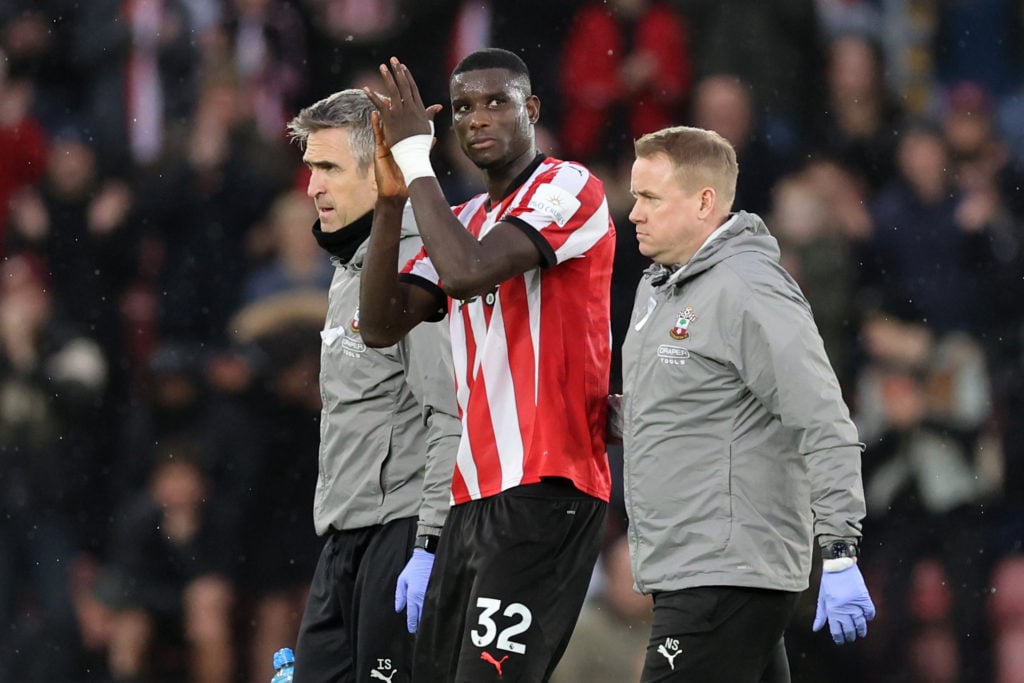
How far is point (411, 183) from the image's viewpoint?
3215 mm

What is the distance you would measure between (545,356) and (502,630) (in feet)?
1.89

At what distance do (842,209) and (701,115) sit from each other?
0.71 meters

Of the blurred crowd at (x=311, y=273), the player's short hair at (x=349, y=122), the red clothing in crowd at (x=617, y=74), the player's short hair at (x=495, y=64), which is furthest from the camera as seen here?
the red clothing in crowd at (x=617, y=74)

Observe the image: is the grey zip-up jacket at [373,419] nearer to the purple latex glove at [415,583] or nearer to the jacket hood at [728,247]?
the purple latex glove at [415,583]

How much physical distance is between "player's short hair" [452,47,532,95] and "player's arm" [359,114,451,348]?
266 millimetres

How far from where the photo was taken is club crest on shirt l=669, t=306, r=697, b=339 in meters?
3.17

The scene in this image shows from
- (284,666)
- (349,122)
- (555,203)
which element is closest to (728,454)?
(555,203)

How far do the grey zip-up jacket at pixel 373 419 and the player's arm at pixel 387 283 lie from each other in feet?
0.64

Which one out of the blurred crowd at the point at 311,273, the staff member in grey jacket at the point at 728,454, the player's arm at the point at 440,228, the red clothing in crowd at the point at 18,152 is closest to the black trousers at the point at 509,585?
the staff member in grey jacket at the point at 728,454

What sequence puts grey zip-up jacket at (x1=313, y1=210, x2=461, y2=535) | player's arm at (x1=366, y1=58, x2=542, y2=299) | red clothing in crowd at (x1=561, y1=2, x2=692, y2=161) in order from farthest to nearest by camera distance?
red clothing in crowd at (x1=561, y1=2, x2=692, y2=161) → grey zip-up jacket at (x1=313, y1=210, x2=461, y2=535) → player's arm at (x1=366, y1=58, x2=542, y2=299)

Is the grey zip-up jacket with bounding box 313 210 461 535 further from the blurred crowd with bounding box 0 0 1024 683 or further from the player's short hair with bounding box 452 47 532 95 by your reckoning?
the blurred crowd with bounding box 0 0 1024 683

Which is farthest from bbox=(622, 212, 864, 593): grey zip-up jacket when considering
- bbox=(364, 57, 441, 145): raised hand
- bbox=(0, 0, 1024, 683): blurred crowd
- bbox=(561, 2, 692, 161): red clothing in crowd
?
bbox=(561, 2, 692, 161): red clothing in crowd

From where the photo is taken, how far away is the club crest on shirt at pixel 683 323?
3168 millimetres

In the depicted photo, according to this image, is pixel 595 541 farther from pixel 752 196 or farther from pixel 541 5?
pixel 541 5
